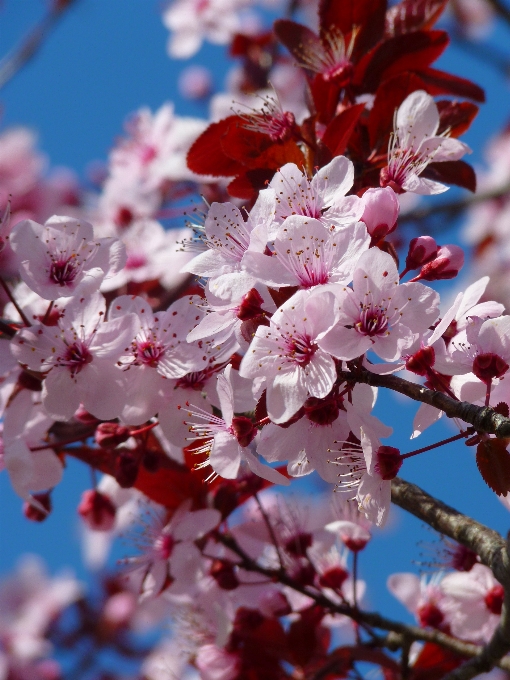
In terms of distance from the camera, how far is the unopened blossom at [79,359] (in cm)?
181

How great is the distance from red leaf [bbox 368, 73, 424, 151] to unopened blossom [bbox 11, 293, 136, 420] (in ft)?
2.86

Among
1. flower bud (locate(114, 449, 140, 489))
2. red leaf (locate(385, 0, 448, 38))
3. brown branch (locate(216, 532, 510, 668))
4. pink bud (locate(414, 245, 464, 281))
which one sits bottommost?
brown branch (locate(216, 532, 510, 668))

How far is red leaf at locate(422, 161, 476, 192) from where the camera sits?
215 cm

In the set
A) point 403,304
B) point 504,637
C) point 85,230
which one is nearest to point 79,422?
point 85,230

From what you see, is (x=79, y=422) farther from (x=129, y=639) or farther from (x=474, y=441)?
(x=129, y=639)

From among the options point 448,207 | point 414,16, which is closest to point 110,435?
point 414,16

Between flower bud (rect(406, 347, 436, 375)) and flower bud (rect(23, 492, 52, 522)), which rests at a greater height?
flower bud (rect(406, 347, 436, 375))

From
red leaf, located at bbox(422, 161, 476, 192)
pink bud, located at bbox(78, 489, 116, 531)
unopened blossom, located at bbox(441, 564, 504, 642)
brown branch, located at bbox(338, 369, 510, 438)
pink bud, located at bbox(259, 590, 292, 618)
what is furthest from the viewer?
pink bud, located at bbox(78, 489, 116, 531)

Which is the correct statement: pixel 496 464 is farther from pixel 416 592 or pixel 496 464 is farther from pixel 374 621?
pixel 416 592

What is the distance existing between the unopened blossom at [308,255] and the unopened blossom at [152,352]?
37cm

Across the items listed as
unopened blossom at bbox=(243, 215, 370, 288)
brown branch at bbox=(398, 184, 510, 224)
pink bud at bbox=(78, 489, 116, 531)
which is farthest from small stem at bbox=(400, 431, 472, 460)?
brown branch at bbox=(398, 184, 510, 224)

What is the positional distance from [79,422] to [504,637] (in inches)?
46.6

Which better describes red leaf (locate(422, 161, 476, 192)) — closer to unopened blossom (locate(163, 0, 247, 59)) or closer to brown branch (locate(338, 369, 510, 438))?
brown branch (locate(338, 369, 510, 438))

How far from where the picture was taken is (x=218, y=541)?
2.37 metres
